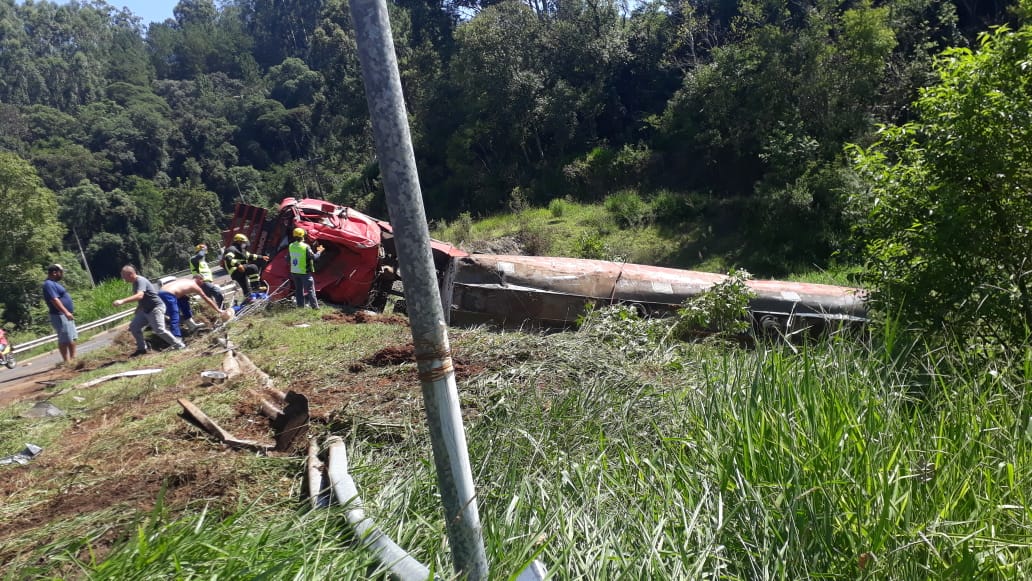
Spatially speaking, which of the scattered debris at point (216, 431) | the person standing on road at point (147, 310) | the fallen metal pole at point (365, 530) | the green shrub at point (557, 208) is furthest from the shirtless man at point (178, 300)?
the green shrub at point (557, 208)

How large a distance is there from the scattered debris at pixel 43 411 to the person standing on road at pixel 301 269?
14.6 feet

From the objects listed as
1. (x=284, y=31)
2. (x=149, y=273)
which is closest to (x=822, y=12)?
(x=149, y=273)

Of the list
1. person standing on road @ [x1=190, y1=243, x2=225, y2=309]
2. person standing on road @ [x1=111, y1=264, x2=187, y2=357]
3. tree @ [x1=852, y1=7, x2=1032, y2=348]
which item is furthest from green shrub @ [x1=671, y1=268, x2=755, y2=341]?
person standing on road @ [x1=190, y1=243, x2=225, y2=309]

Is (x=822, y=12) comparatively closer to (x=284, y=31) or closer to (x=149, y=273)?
(x=149, y=273)

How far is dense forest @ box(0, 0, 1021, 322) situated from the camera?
19766 millimetres

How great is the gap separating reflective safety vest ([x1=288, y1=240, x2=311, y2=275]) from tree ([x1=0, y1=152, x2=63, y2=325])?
2365 cm

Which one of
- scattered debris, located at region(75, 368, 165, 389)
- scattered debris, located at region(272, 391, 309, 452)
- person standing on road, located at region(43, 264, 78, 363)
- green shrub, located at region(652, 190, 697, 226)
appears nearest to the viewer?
scattered debris, located at region(272, 391, 309, 452)

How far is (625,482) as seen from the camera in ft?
9.89

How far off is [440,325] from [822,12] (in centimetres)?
2261

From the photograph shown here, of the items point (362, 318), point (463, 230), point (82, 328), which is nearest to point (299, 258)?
point (362, 318)

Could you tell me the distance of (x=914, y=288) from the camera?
4684 mm

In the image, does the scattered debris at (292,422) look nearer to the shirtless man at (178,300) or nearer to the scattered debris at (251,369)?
the scattered debris at (251,369)

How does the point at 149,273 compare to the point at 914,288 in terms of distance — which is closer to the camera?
the point at 914,288

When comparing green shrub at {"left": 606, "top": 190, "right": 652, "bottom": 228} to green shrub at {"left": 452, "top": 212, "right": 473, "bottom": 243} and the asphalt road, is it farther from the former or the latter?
the asphalt road
